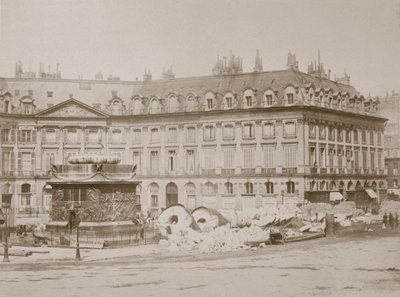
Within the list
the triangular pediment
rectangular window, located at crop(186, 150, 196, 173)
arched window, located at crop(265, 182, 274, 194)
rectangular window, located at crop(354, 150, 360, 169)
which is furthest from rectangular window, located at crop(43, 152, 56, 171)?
rectangular window, located at crop(354, 150, 360, 169)

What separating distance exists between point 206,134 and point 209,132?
0.94 feet

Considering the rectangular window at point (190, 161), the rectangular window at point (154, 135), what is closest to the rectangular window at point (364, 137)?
the rectangular window at point (190, 161)

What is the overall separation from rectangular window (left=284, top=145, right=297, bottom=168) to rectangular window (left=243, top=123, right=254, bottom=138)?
3.10 meters

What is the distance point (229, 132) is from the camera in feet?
186

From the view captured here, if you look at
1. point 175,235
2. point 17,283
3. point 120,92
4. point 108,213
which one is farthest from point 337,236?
point 120,92

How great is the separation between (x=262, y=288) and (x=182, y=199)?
38.1 m

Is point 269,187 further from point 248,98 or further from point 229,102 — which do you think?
point 229,102

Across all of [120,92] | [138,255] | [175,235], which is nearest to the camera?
[138,255]

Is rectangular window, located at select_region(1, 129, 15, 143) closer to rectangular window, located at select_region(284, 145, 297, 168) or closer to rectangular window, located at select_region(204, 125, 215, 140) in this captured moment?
rectangular window, located at select_region(204, 125, 215, 140)

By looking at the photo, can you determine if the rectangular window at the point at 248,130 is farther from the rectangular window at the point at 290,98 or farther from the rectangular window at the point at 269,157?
the rectangular window at the point at 290,98

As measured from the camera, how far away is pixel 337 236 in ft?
113

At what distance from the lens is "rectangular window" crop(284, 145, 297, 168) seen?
53.8 meters

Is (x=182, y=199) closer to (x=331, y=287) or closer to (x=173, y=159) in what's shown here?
(x=173, y=159)

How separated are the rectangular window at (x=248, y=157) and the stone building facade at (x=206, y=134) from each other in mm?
79
